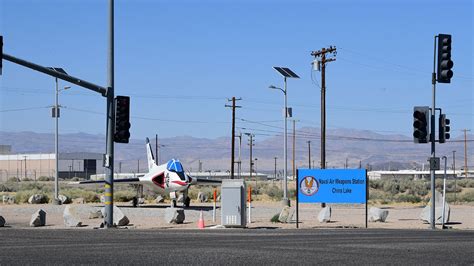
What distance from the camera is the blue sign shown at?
107 feet

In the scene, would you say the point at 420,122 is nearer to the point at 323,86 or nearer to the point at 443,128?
the point at 443,128

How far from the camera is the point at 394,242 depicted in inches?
873

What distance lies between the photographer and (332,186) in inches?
1302

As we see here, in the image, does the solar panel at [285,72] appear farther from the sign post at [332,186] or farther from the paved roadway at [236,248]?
the paved roadway at [236,248]

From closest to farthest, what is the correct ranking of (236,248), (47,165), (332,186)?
(236,248)
(332,186)
(47,165)

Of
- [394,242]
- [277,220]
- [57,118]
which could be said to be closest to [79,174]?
[57,118]

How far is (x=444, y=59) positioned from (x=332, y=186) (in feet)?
21.9

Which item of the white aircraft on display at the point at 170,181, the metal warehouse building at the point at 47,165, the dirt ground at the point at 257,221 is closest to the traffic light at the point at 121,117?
the dirt ground at the point at 257,221

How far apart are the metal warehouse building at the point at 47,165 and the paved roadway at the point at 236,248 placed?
139 metres

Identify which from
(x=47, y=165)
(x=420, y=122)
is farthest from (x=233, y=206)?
(x=47, y=165)

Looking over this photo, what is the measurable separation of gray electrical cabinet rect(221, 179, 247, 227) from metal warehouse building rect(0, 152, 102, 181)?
434 ft

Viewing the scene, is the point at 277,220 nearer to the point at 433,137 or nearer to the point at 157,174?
the point at 433,137

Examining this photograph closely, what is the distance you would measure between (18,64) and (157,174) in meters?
23.6

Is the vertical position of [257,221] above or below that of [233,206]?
below
